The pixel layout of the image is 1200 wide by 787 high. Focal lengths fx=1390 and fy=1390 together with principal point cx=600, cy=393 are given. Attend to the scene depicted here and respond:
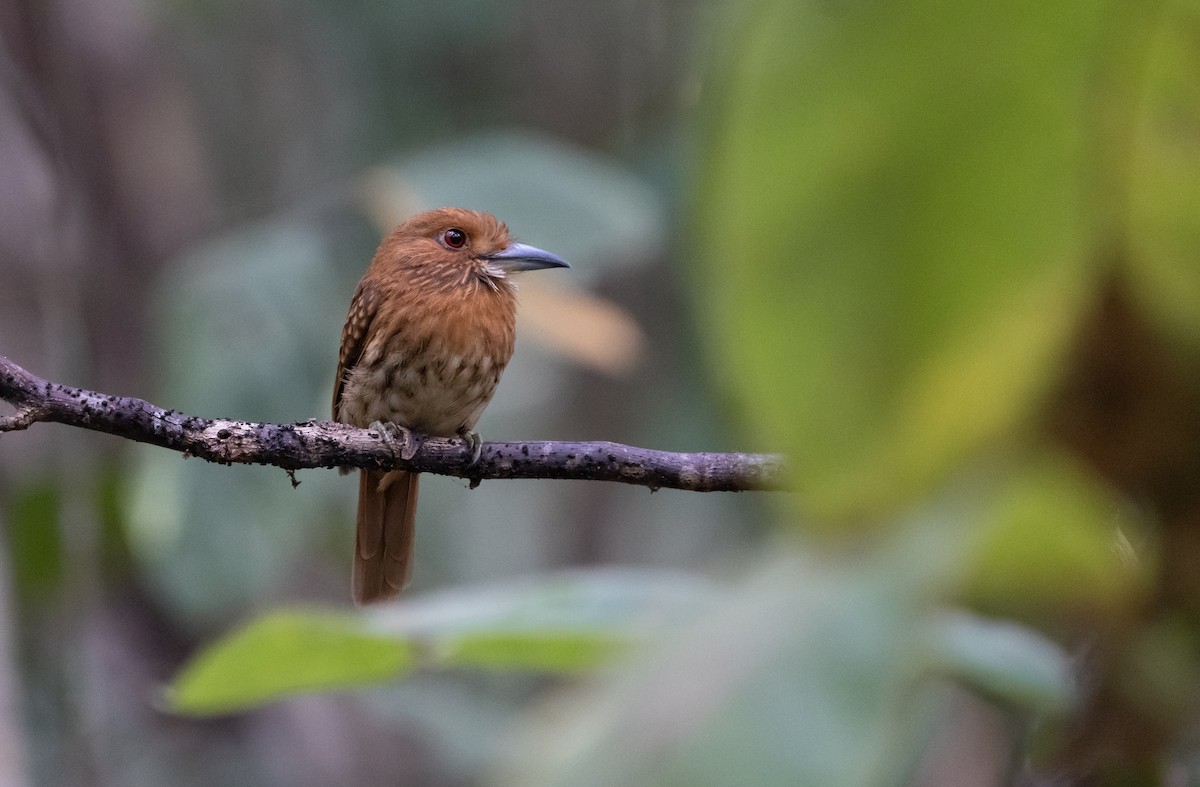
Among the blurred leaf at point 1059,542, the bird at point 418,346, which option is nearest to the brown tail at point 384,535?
the bird at point 418,346

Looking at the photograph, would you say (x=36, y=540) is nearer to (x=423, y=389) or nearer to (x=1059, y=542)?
(x=423, y=389)

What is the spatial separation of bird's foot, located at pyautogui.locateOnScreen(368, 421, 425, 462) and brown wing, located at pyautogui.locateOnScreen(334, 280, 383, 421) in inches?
12.4

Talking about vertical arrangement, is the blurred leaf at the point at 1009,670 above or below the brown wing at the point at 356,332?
below

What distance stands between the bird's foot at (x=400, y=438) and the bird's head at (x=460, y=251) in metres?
0.45

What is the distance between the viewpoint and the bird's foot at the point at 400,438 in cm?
266

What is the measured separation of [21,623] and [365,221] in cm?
177

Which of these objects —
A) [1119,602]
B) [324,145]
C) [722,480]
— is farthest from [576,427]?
[1119,602]

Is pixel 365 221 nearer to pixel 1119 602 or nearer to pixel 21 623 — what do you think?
pixel 21 623

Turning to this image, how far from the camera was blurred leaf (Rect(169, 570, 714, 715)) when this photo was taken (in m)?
1.17

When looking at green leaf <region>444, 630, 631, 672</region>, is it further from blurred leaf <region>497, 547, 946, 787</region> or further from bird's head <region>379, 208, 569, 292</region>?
bird's head <region>379, 208, 569, 292</region>

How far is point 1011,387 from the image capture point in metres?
0.38

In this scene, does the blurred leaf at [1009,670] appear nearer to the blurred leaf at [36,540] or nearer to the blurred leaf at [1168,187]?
the blurred leaf at [1168,187]

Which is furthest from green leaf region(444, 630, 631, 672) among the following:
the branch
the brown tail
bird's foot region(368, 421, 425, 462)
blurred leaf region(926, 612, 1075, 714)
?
the brown tail

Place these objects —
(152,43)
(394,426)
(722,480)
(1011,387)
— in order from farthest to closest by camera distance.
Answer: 1. (152,43)
2. (394,426)
3. (722,480)
4. (1011,387)
